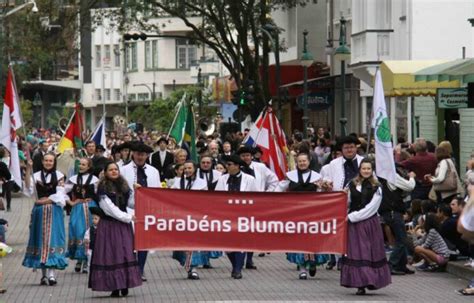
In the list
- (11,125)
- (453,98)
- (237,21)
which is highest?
(237,21)

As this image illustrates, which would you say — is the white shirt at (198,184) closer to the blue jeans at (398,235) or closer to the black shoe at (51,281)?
the black shoe at (51,281)

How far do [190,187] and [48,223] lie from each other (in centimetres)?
229

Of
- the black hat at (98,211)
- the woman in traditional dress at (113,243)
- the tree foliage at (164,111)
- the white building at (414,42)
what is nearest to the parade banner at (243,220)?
the woman in traditional dress at (113,243)

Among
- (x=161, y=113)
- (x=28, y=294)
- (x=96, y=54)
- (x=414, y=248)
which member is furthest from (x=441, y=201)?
(x=96, y=54)

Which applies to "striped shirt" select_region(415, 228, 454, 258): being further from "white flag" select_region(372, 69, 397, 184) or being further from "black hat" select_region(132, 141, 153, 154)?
"black hat" select_region(132, 141, 153, 154)

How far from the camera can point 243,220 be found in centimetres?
1827

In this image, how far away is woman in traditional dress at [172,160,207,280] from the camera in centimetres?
1995

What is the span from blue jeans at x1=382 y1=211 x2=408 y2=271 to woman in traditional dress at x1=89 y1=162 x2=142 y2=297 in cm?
471

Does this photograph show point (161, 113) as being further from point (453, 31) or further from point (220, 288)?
point (220, 288)

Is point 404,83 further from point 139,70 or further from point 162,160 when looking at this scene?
point 139,70

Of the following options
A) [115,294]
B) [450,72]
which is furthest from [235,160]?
[450,72]

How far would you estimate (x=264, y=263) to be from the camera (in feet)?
74.3

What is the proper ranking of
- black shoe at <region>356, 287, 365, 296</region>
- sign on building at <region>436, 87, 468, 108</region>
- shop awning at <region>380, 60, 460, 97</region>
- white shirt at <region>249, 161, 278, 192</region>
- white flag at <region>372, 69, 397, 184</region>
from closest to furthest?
black shoe at <region>356, 287, 365, 296</region> → white flag at <region>372, 69, 397, 184</region> → white shirt at <region>249, 161, 278, 192</region> → sign on building at <region>436, 87, 468, 108</region> → shop awning at <region>380, 60, 460, 97</region>

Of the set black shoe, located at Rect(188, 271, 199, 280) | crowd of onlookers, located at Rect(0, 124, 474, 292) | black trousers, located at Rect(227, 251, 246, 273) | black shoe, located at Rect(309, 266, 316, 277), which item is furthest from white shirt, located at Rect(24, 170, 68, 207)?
black shoe, located at Rect(309, 266, 316, 277)
